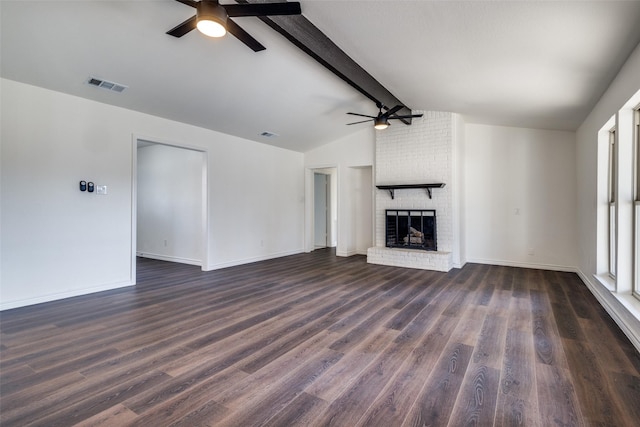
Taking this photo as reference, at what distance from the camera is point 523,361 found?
7.92 feet

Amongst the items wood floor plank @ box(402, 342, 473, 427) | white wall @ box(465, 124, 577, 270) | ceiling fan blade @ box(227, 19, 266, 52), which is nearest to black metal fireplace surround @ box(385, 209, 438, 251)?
white wall @ box(465, 124, 577, 270)

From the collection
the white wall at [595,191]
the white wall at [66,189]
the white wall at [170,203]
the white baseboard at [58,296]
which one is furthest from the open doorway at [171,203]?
the white wall at [595,191]

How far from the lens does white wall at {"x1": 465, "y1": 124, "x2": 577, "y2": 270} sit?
5.77 metres

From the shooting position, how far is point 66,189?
406 centimetres

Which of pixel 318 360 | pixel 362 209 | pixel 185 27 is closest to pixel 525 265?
pixel 362 209

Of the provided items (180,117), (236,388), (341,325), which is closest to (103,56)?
(180,117)

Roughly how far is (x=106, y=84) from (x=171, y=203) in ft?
11.3

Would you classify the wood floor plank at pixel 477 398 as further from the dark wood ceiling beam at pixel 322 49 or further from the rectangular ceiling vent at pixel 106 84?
the rectangular ceiling vent at pixel 106 84

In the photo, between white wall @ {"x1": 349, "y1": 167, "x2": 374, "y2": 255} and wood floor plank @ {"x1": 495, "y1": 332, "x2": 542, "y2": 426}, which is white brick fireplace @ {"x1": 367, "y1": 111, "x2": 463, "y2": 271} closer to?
white wall @ {"x1": 349, "y1": 167, "x2": 374, "y2": 255}

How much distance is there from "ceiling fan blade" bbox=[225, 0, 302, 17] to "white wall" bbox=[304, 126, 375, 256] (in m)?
5.05

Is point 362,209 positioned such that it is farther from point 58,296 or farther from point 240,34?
point 58,296

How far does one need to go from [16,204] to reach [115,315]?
5.95 feet

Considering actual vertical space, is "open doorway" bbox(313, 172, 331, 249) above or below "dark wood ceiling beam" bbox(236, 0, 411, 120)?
below

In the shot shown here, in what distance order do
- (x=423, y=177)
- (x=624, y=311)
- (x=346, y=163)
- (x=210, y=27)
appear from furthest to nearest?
(x=346, y=163) < (x=423, y=177) < (x=624, y=311) < (x=210, y=27)
